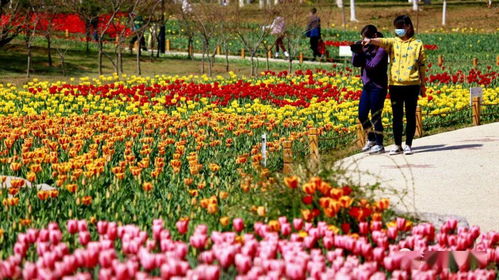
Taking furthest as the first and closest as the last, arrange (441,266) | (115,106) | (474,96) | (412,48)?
(115,106) → (474,96) → (412,48) → (441,266)

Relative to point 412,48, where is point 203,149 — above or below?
below

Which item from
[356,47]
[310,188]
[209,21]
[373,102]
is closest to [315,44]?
[209,21]

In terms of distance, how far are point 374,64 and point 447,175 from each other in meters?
1.95

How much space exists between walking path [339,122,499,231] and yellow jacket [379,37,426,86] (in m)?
1.01

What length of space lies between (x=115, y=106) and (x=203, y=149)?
5724mm

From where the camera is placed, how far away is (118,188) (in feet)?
26.7

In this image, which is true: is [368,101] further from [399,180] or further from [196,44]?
[196,44]

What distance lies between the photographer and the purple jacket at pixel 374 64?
11578 mm

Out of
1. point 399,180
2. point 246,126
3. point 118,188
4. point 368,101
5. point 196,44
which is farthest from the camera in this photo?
point 196,44

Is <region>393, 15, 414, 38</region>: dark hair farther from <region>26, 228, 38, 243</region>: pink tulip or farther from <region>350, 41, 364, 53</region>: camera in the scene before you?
<region>26, 228, 38, 243</region>: pink tulip

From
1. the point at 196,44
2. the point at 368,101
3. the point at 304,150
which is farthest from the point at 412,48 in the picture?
the point at 196,44

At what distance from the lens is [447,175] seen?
10.4m

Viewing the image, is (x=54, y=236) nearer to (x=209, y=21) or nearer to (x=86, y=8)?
(x=209, y=21)

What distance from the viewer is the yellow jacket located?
11.1m
